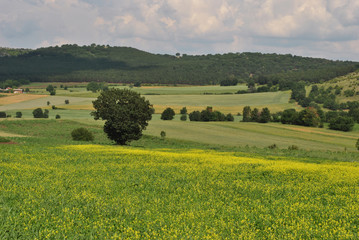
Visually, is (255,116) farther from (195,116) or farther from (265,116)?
(195,116)

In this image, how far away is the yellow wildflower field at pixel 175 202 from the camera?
12391mm

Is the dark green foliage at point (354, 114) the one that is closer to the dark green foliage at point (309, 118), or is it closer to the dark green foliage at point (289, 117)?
the dark green foliage at point (309, 118)

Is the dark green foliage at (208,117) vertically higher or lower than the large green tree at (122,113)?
lower

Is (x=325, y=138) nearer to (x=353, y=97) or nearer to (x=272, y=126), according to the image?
(x=272, y=126)

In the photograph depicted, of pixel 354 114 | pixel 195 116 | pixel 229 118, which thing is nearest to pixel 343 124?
pixel 354 114

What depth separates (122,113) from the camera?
191 ft

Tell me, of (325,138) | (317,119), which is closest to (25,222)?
(325,138)

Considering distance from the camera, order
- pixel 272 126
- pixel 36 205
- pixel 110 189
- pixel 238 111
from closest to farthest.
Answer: pixel 36 205 → pixel 110 189 → pixel 272 126 → pixel 238 111

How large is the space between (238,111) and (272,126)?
1395 inches

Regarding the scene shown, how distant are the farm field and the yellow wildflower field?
0.14ft

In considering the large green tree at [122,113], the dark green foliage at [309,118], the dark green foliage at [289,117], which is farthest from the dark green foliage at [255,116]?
the large green tree at [122,113]

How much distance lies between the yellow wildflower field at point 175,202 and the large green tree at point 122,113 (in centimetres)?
3214

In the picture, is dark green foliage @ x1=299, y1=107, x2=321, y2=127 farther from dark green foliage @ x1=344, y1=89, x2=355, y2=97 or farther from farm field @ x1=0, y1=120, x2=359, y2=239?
farm field @ x1=0, y1=120, x2=359, y2=239

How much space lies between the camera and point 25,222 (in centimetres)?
1277
